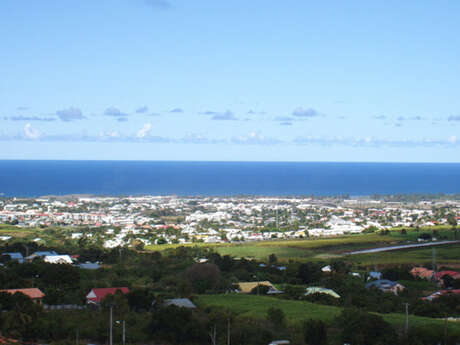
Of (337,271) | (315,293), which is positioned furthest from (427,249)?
(315,293)

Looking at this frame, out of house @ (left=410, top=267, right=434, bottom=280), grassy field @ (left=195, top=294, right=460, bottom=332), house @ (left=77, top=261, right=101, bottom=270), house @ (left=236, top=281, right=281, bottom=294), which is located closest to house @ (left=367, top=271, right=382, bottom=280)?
house @ (left=410, top=267, right=434, bottom=280)

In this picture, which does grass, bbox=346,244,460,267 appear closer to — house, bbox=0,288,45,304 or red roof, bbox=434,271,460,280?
red roof, bbox=434,271,460,280

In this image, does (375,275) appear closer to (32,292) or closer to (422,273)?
(422,273)

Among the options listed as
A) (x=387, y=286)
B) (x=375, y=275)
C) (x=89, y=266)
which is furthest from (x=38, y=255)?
(x=387, y=286)

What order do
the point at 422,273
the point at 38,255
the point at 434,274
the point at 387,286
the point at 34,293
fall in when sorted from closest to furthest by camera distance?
the point at 34,293, the point at 387,286, the point at 434,274, the point at 422,273, the point at 38,255

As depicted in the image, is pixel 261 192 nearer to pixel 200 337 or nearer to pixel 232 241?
pixel 232 241
